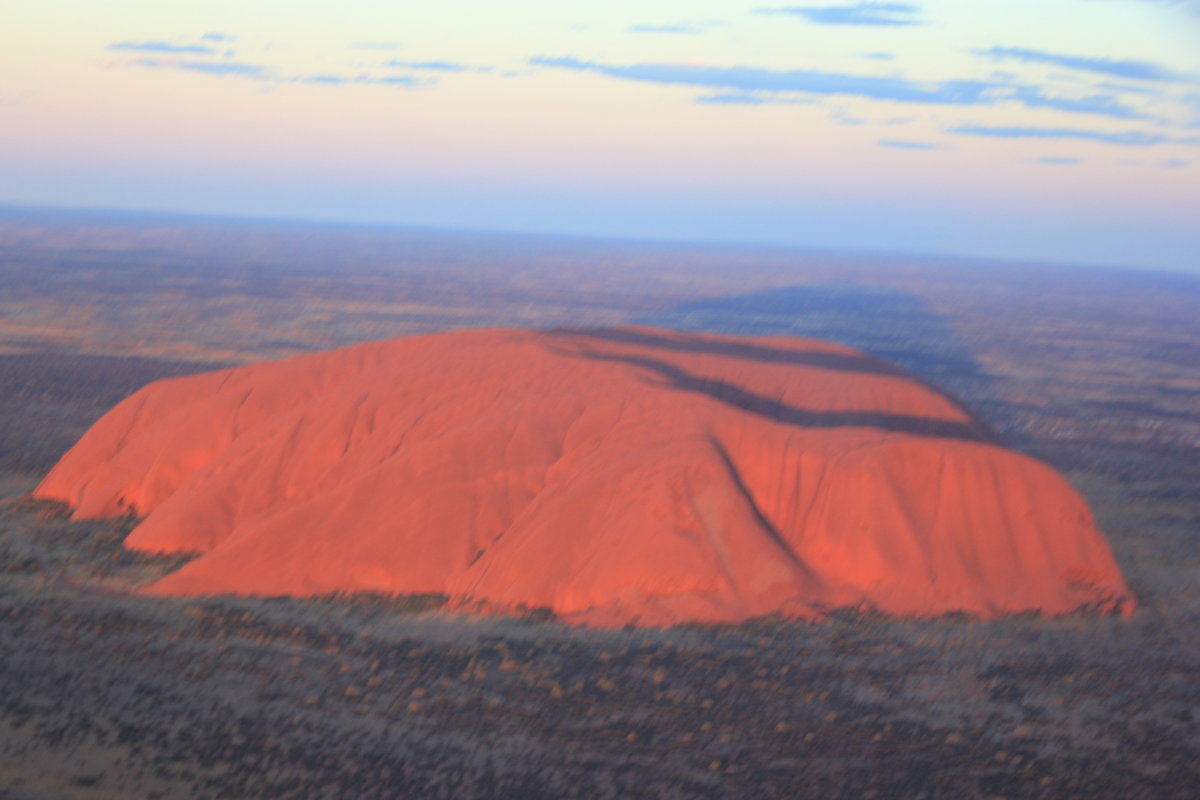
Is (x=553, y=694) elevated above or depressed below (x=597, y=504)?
below

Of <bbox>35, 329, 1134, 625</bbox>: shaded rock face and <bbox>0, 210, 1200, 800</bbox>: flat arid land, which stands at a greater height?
<bbox>35, 329, 1134, 625</bbox>: shaded rock face

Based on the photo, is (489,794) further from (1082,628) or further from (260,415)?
(260,415)

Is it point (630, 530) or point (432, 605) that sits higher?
point (630, 530)

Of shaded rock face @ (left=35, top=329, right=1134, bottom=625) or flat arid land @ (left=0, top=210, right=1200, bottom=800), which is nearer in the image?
flat arid land @ (left=0, top=210, right=1200, bottom=800)

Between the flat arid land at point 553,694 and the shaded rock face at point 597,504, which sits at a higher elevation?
the shaded rock face at point 597,504

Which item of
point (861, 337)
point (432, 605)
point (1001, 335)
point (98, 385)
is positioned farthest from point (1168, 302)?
point (432, 605)

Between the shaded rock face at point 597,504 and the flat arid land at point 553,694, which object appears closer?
the flat arid land at point 553,694

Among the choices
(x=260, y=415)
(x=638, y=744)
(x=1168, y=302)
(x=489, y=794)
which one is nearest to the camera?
(x=489, y=794)

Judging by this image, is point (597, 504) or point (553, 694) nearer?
point (553, 694)
